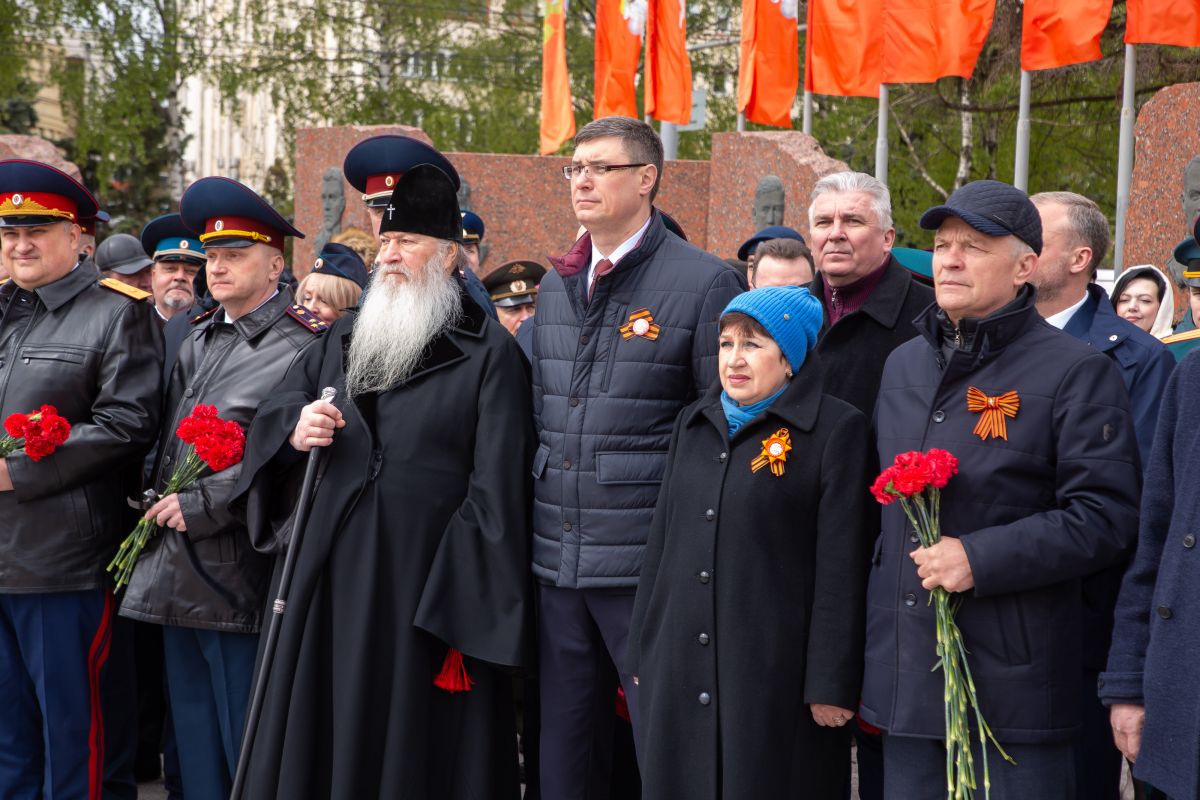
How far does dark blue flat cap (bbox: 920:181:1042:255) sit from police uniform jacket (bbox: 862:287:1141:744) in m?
0.18

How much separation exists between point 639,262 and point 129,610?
2.18 metres

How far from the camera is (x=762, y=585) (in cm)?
367

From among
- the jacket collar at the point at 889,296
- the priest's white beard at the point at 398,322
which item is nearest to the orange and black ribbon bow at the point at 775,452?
the jacket collar at the point at 889,296

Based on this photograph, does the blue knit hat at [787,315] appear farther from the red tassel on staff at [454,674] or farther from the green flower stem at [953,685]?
the red tassel on staff at [454,674]

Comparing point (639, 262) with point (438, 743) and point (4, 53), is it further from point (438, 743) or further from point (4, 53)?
point (4, 53)

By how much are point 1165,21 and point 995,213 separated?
772 cm

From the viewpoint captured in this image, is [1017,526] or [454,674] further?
[454,674]

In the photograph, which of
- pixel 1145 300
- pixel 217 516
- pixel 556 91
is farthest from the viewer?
pixel 556 91

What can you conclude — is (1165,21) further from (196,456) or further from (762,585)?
(196,456)

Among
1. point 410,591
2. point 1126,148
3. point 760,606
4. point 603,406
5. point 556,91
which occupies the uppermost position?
point 556,91

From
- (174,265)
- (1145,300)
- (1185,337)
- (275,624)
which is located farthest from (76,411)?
(1145,300)

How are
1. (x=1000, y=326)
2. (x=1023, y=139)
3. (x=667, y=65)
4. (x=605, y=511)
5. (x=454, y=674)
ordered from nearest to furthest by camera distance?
(x=1000, y=326) → (x=605, y=511) → (x=454, y=674) → (x=1023, y=139) → (x=667, y=65)

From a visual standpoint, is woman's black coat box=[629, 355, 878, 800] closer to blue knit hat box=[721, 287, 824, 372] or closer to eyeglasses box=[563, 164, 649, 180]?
blue knit hat box=[721, 287, 824, 372]

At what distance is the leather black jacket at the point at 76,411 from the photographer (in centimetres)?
479
